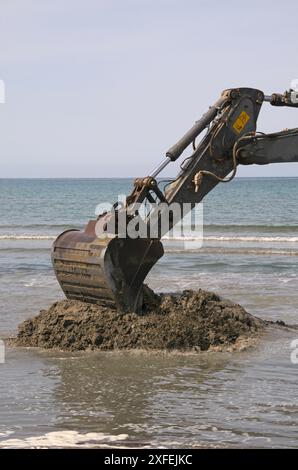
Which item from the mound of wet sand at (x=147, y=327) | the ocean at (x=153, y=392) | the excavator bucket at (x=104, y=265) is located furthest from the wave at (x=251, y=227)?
the excavator bucket at (x=104, y=265)

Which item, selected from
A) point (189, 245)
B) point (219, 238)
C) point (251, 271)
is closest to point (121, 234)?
point (251, 271)

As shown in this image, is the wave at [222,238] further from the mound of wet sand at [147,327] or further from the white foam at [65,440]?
the white foam at [65,440]

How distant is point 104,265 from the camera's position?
28.3 feet

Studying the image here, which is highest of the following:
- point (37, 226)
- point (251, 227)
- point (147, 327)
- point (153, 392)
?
point (147, 327)

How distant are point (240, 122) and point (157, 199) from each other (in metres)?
1.28

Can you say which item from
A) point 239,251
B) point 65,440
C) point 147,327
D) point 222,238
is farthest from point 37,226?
point 65,440

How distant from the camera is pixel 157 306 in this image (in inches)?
376

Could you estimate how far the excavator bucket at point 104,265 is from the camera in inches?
342

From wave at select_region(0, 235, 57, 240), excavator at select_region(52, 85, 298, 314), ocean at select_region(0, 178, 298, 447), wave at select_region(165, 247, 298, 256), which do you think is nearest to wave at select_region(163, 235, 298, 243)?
wave at select_region(165, 247, 298, 256)

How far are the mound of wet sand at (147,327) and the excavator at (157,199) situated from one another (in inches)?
6.2

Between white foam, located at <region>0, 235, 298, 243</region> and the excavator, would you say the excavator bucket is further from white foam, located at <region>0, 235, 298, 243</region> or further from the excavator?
white foam, located at <region>0, 235, 298, 243</region>

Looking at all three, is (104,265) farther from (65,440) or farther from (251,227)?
(251,227)

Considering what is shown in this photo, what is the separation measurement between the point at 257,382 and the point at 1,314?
4898 mm

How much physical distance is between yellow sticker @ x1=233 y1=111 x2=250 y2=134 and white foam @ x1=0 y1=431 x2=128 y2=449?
4.13 m
